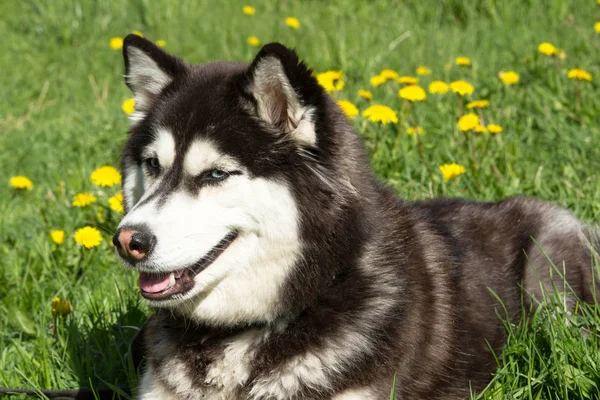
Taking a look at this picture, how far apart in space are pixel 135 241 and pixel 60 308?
1.27 m

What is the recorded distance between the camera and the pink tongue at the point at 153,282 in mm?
2895

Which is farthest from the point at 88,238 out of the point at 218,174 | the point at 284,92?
the point at 284,92

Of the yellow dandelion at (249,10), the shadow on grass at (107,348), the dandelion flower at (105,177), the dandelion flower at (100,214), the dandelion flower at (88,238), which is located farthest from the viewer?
the yellow dandelion at (249,10)

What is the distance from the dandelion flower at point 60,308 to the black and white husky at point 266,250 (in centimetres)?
77

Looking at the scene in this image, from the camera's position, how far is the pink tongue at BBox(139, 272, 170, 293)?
9.50ft

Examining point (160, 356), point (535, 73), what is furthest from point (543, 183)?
point (160, 356)

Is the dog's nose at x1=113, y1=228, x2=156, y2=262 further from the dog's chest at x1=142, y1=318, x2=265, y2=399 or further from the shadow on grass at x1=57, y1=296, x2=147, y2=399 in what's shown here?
the shadow on grass at x1=57, y1=296, x2=147, y2=399

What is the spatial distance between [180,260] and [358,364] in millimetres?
745

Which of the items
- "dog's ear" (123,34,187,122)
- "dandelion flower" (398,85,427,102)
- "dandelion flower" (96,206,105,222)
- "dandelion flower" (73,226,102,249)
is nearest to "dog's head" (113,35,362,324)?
"dog's ear" (123,34,187,122)

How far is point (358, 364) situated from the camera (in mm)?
2850

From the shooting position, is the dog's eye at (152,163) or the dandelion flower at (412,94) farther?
the dandelion flower at (412,94)

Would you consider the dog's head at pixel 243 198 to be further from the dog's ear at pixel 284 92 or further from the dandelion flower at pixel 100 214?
the dandelion flower at pixel 100 214

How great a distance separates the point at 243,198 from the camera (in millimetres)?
2818

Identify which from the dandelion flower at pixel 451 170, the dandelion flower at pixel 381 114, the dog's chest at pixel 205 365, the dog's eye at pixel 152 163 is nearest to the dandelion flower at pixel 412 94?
the dandelion flower at pixel 381 114
